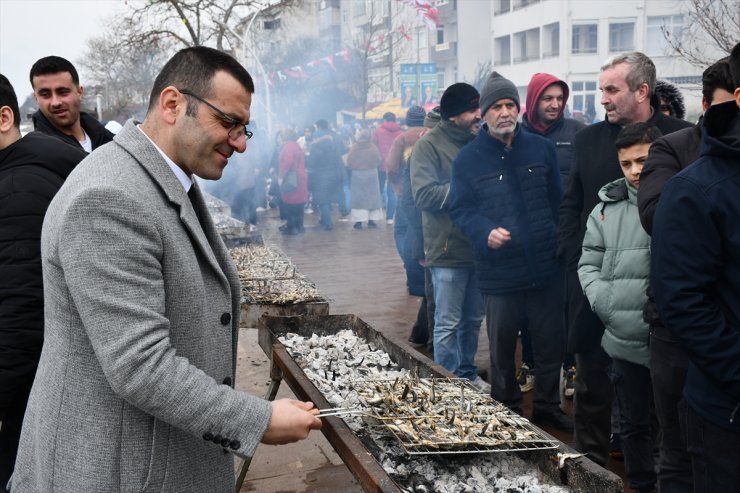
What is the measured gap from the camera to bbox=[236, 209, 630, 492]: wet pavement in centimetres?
497

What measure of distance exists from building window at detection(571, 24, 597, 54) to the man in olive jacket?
37690mm

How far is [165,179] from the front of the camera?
2197 millimetres

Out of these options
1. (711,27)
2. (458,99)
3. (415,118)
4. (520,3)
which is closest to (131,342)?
(458,99)

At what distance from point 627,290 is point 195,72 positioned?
105 inches

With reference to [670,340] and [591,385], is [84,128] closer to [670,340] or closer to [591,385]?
[591,385]

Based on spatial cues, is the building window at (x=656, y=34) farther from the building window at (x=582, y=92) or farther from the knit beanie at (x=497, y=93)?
the knit beanie at (x=497, y=93)

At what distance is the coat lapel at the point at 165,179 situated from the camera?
2.18 m

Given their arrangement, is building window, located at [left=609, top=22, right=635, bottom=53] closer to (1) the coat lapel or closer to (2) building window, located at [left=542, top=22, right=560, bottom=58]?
(2) building window, located at [left=542, top=22, right=560, bottom=58]

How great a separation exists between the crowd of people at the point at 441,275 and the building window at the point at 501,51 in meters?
45.2

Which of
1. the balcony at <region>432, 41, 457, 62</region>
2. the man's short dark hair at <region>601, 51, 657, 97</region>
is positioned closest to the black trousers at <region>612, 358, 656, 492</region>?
the man's short dark hair at <region>601, 51, 657, 97</region>

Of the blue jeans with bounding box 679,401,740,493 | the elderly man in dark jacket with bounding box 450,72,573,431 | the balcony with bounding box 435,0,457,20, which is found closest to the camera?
the blue jeans with bounding box 679,401,740,493

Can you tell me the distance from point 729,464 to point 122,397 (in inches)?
81.6

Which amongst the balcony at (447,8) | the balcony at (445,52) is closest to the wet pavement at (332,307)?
the balcony at (447,8)

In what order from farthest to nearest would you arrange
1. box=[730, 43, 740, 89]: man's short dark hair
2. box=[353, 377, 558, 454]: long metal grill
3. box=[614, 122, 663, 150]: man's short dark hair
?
box=[614, 122, 663, 150]: man's short dark hair → box=[353, 377, 558, 454]: long metal grill → box=[730, 43, 740, 89]: man's short dark hair
